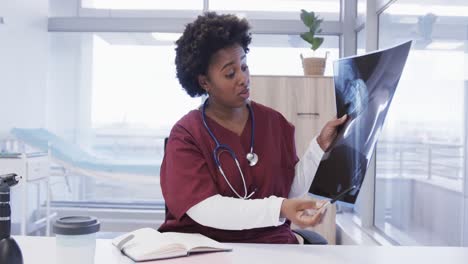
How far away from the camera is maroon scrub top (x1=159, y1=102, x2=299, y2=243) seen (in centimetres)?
110

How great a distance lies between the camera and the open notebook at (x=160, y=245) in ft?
3.03

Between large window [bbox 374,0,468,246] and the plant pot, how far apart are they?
47 cm

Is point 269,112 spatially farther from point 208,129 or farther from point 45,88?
point 45,88

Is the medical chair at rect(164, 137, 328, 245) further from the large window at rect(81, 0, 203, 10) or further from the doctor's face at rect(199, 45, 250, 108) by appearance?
the large window at rect(81, 0, 203, 10)

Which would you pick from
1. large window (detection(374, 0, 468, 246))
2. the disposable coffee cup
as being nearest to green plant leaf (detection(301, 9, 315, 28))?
large window (detection(374, 0, 468, 246))

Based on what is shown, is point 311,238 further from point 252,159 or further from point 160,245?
point 160,245

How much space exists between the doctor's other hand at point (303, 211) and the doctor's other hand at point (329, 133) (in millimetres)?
261

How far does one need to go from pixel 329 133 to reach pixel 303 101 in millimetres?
1590

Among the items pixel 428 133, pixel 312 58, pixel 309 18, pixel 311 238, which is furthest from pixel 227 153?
pixel 309 18

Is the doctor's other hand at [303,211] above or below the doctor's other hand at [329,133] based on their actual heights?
below

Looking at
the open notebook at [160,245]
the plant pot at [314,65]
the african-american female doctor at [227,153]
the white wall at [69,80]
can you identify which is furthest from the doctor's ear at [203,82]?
the white wall at [69,80]

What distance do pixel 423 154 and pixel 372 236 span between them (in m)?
0.77

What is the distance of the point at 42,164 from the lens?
3057 millimetres

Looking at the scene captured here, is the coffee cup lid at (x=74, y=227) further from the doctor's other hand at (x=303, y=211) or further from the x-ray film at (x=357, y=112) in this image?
the x-ray film at (x=357, y=112)
